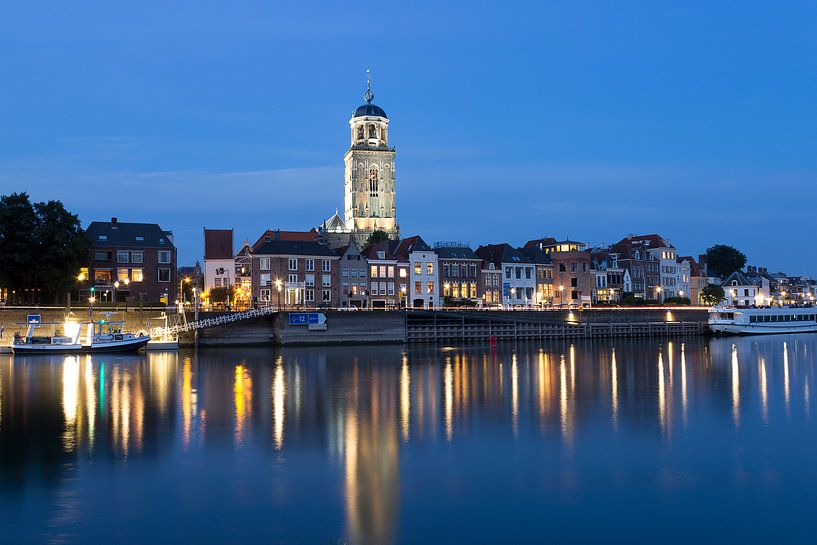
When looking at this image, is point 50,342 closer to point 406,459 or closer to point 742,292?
point 406,459

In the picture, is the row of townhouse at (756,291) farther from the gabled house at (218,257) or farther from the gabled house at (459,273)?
the gabled house at (218,257)

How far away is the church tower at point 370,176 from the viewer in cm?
15638

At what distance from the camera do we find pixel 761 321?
9569 centimetres

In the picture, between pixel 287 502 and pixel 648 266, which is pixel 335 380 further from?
pixel 648 266

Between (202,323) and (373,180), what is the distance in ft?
307

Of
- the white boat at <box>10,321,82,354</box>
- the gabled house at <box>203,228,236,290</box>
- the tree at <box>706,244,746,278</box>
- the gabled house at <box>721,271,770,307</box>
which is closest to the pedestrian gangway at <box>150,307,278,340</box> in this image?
the white boat at <box>10,321,82,354</box>

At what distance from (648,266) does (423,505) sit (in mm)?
109411

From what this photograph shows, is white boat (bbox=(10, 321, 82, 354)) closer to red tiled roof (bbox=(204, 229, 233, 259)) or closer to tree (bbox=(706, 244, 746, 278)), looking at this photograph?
red tiled roof (bbox=(204, 229, 233, 259))

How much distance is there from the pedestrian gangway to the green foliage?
10441 mm

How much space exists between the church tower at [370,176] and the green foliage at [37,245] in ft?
283

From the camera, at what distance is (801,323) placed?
98.8m

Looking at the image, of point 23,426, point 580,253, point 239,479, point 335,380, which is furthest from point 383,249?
point 239,479

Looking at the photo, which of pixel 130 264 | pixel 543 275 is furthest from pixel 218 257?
pixel 543 275

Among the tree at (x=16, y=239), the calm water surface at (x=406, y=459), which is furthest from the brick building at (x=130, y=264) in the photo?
the calm water surface at (x=406, y=459)
